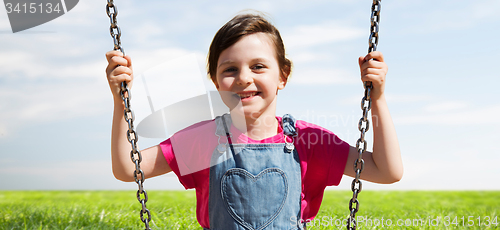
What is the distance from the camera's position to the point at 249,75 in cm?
225

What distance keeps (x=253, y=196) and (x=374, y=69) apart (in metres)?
0.97

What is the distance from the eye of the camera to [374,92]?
219cm

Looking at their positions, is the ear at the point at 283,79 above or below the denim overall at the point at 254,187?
above

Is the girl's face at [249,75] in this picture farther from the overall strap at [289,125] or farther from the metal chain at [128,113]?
the metal chain at [128,113]

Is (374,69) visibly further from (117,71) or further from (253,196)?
(117,71)

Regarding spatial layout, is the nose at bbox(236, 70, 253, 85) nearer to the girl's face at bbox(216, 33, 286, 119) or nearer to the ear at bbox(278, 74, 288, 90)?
the girl's face at bbox(216, 33, 286, 119)

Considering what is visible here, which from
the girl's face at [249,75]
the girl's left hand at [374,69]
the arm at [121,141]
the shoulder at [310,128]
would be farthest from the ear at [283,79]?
the arm at [121,141]

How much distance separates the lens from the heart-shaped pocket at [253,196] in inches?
87.8

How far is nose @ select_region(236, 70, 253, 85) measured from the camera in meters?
2.21

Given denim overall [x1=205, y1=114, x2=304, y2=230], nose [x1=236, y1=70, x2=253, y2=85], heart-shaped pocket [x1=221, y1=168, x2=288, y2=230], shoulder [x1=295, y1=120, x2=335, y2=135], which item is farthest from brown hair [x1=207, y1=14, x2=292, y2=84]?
heart-shaped pocket [x1=221, y1=168, x2=288, y2=230]

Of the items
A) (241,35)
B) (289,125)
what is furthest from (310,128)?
(241,35)

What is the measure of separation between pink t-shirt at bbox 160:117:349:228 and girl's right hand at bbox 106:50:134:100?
0.48 metres

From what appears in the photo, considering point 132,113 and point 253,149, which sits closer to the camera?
point 132,113

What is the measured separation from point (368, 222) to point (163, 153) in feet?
7.42
